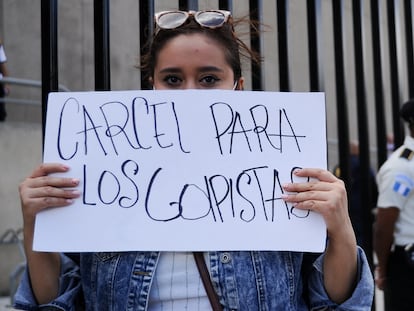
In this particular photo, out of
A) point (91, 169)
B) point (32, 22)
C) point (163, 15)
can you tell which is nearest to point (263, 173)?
point (91, 169)

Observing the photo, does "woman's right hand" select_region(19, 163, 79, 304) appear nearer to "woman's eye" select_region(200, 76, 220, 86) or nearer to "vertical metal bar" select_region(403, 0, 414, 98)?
"woman's eye" select_region(200, 76, 220, 86)

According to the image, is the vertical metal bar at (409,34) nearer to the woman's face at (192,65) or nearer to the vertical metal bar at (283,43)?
Answer: the vertical metal bar at (283,43)

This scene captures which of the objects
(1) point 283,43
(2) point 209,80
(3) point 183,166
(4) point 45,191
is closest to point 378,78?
(1) point 283,43

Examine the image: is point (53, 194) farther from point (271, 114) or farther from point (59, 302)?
point (271, 114)

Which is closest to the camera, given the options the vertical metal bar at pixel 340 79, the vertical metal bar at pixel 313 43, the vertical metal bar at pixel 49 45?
the vertical metal bar at pixel 49 45

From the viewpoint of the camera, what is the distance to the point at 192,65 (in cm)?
166

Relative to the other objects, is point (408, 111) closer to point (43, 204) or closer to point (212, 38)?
point (212, 38)

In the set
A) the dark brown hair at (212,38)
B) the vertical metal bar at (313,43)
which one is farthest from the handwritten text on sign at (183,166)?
the vertical metal bar at (313,43)

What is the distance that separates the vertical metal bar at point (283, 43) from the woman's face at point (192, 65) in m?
1.21

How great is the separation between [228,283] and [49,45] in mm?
1237

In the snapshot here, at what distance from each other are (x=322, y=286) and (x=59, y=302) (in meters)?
0.67

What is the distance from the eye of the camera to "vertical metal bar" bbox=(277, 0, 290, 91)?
2861 mm

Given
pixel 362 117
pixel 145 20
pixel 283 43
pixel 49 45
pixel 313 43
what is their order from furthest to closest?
pixel 362 117
pixel 313 43
pixel 283 43
pixel 145 20
pixel 49 45

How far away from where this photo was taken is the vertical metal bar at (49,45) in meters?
2.33
